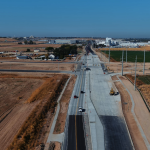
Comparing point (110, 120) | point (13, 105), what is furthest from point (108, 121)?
point (13, 105)

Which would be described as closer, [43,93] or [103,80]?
[43,93]

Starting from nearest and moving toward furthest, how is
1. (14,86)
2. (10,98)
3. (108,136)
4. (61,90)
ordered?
(108,136)
(10,98)
(61,90)
(14,86)

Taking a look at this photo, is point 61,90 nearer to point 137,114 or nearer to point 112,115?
point 112,115

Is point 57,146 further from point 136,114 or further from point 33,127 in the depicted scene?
point 136,114

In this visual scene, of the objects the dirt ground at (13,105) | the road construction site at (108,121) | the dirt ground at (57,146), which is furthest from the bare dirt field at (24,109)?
the road construction site at (108,121)

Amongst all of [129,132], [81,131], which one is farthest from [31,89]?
[129,132]

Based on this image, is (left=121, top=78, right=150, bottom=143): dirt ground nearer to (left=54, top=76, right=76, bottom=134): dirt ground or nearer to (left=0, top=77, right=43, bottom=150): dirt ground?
(left=54, top=76, right=76, bottom=134): dirt ground

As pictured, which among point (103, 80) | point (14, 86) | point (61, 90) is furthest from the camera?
point (103, 80)
